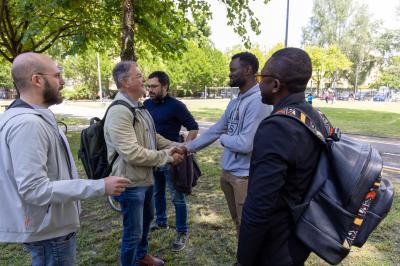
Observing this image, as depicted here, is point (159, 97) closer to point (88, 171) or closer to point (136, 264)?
point (88, 171)

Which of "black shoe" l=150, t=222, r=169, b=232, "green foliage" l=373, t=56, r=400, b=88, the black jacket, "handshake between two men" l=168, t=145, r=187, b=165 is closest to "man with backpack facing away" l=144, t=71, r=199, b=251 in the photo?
"black shoe" l=150, t=222, r=169, b=232

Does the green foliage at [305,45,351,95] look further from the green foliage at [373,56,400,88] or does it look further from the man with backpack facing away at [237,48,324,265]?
the man with backpack facing away at [237,48,324,265]

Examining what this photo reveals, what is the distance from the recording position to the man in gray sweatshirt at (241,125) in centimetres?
276

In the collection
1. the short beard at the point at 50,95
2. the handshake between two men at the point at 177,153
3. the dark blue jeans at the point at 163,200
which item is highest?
the short beard at the point at 50,95

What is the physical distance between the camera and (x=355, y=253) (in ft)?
12.3

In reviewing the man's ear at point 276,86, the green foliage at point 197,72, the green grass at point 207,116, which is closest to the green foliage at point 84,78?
the green foliage at point 197,72

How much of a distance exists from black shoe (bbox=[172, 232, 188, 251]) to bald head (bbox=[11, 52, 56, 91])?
2594 mm

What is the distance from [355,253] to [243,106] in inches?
92.8

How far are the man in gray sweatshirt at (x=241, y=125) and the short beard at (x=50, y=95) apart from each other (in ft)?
4.77

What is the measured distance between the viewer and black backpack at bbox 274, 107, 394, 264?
1.58 meters

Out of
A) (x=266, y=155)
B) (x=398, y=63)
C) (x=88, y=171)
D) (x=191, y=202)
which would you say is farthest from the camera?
(x=398, y=63)

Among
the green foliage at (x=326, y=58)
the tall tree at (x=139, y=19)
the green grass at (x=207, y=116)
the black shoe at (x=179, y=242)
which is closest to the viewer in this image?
the black shoe at (x=179, y=242)

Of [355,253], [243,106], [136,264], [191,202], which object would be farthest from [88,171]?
[355,253]

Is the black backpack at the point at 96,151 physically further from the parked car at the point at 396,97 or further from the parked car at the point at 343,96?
the parked car at the point at 343,96
